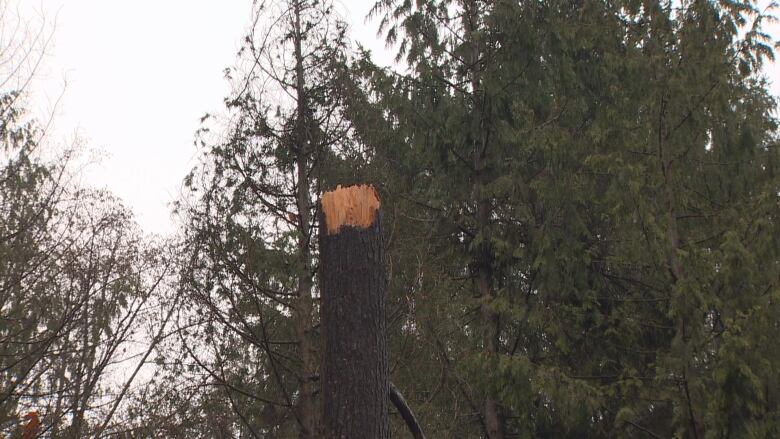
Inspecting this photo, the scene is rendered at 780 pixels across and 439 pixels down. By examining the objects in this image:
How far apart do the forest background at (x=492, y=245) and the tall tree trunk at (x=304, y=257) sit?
0.11 feet

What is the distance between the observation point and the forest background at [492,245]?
24.8 feet

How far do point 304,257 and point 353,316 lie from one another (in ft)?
19.0

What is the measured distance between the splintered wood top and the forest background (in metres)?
4.43

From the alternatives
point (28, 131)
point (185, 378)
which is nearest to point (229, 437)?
point (185, 378)

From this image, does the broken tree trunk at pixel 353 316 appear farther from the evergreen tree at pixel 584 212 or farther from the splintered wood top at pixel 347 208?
the evergreen tree at pixel 584 212

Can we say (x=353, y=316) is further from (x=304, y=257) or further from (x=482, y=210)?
(x=482, y=210)

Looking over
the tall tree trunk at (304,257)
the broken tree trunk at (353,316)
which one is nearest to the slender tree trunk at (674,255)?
the tall tree trunk at (304,257)

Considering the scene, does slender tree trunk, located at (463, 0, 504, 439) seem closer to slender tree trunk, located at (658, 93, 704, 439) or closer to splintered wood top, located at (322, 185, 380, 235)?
slender tree trunk, located at (658, 93, 704, 439)

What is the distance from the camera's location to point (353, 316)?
124 inches

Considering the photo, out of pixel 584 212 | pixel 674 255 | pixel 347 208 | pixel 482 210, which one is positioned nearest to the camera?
pixel 347 208

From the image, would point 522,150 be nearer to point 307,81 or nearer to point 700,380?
point 307,81

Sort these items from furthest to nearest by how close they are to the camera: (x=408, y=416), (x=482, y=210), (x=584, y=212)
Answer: (x=482, y=210)
(x=584, y=212)
(x=408, y=416)

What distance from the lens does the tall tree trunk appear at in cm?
829

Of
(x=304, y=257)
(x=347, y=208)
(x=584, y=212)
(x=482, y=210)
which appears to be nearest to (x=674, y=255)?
(x=584, y=212)
